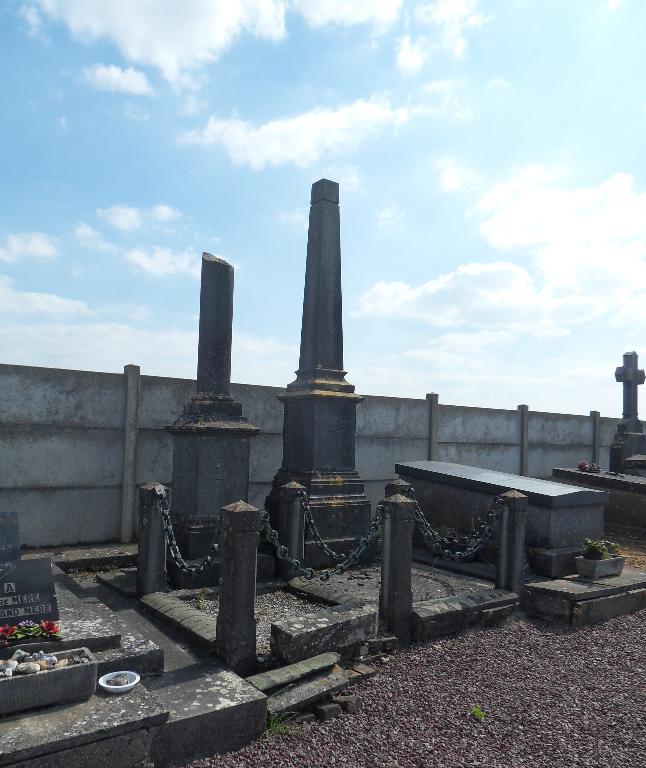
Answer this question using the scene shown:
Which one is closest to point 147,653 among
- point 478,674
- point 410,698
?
point 410,698

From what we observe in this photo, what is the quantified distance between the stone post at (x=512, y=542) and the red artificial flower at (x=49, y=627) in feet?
14.4

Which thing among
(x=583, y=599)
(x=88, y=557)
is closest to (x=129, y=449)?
(x=88, y=557)

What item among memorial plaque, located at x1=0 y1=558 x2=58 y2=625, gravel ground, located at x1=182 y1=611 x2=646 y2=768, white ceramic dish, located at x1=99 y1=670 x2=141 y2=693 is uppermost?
memorial plaque, located at x1=0 y1=558 x2=58 y2=625

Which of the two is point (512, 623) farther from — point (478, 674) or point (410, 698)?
point (410, 698)

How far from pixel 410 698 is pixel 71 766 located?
2.24 m

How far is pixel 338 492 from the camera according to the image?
751cm

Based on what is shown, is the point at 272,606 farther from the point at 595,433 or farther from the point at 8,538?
the point at 595,433

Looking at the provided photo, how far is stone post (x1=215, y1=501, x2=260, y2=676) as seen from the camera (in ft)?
13.2

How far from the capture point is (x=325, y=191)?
7.91 meters

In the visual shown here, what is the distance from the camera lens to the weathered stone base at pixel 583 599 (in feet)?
19.3

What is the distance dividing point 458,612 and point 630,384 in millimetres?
12641

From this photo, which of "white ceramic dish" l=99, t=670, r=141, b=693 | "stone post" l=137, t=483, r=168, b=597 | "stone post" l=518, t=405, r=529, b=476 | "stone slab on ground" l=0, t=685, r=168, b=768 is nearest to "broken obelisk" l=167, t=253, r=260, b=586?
"stone post" l=137, t=483, r=168, b=597

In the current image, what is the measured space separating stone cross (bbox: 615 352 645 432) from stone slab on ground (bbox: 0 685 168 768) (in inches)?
582

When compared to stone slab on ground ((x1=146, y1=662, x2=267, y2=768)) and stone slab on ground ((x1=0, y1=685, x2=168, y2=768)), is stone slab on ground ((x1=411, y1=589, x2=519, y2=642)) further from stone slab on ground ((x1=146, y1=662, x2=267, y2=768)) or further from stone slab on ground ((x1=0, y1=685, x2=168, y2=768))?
stone slab on ground ((x1=0, y1=685, x2=168, y2=768))
